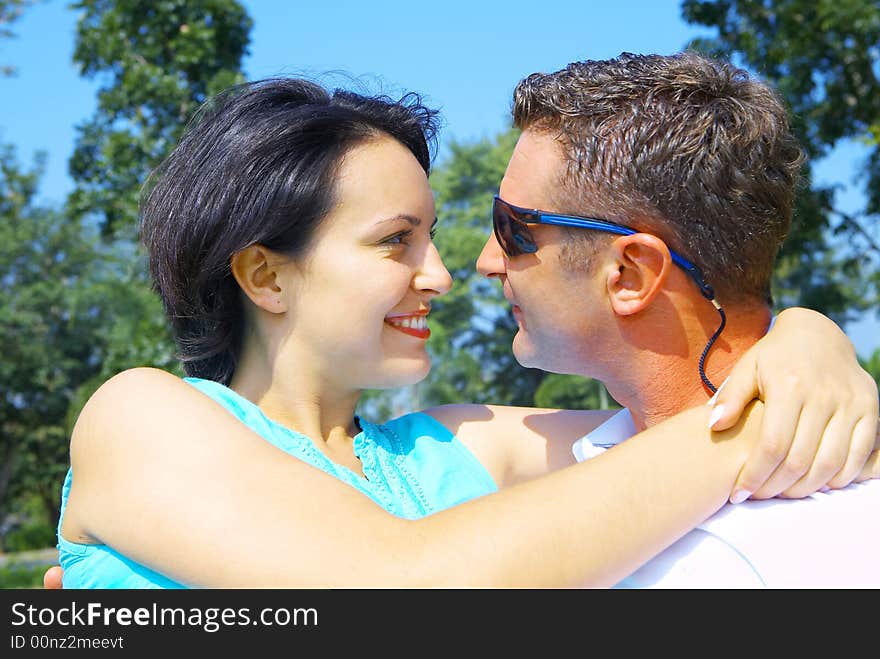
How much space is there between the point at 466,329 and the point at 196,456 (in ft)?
59.3

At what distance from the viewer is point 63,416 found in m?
27.8

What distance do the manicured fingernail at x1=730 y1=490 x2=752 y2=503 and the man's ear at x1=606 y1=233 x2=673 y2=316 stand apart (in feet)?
1.81

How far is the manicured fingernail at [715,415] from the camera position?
188 centimetres

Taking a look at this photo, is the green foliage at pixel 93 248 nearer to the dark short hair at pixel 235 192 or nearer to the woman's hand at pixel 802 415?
the dark short hair at pixel 235 192

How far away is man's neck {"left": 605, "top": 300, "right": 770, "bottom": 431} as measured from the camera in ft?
7.52

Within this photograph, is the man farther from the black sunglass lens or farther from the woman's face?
the woman's face

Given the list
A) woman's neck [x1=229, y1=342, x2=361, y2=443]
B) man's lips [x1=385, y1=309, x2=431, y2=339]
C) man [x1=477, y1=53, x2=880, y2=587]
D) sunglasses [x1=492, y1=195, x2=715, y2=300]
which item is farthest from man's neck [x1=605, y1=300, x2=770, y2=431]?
woman's neck [x1=229, y1=342, x2=361, y2=443]

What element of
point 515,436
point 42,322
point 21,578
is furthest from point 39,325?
point 515,436

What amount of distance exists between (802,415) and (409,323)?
3.87 ft

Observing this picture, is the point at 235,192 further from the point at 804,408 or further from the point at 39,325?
the point at 39,325

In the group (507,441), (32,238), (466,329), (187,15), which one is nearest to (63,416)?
(32,238)

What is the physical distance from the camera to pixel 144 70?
11.2 meters
